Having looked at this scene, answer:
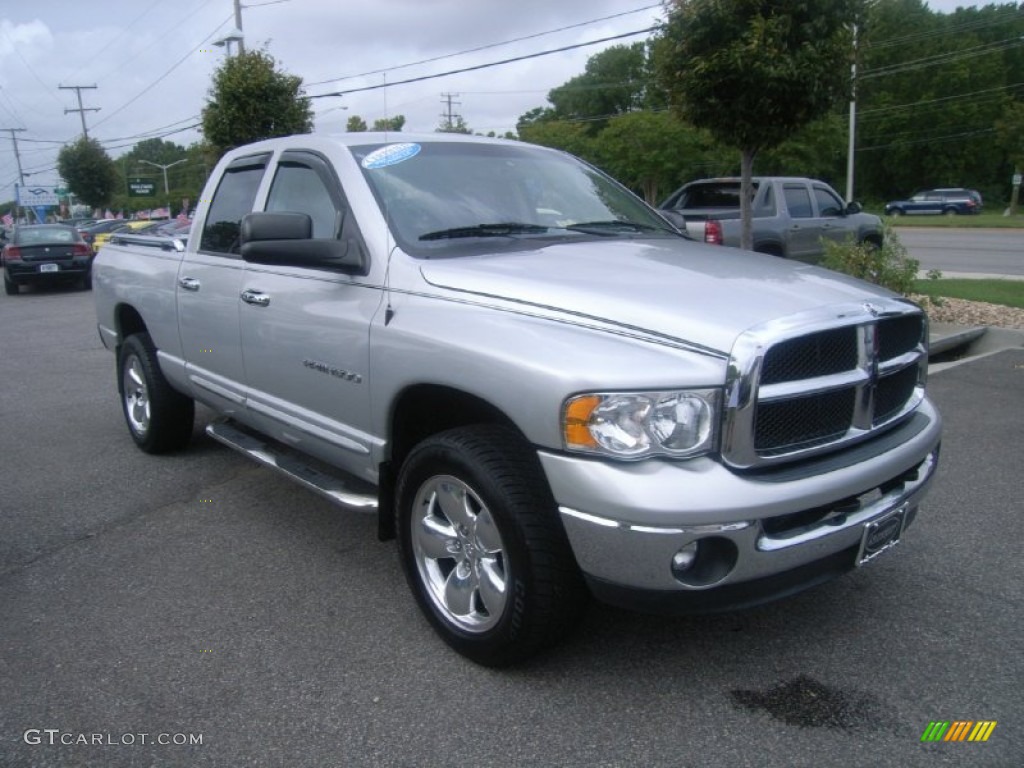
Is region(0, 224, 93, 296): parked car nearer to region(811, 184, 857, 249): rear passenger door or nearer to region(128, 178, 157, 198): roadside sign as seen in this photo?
region(811, 184, 857, 249): rear passenger door

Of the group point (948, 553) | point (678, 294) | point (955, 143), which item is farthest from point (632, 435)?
point (955, 143)

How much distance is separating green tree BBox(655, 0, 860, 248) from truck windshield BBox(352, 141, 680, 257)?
5.36 metres

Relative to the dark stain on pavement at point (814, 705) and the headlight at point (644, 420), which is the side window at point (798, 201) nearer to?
the dark stain on pavement at point (814, 705)

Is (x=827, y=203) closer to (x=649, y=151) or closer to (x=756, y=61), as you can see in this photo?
(x=756, y=61)

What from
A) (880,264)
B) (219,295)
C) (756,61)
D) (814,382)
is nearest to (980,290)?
(880,264)

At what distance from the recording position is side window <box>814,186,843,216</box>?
42.1ft

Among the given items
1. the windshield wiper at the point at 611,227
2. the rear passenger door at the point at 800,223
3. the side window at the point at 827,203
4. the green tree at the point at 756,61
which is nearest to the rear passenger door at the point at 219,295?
the windshield wiper at the point at 611,227

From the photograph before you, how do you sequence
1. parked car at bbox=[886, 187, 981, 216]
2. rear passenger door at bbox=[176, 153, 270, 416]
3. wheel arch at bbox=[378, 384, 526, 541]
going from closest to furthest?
wheel arch at bbox=[378, 384, 526, 541]
rear passenger door at bbox=[176, 153, 270, 416]
parked car at bbox=[886, 187, 981, 216]

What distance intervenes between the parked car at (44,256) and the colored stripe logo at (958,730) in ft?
65.1

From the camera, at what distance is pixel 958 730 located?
105 inches

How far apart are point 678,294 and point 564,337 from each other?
0.44 meters

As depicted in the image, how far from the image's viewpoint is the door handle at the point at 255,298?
13.1 ft

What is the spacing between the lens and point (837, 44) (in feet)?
29.6

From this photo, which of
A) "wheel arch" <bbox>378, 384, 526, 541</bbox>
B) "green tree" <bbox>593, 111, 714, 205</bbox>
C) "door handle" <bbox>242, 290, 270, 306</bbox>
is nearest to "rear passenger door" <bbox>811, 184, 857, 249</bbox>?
"door handle" <bbox>242, 290, 270, 306</bbox>
